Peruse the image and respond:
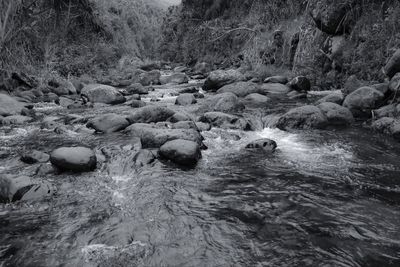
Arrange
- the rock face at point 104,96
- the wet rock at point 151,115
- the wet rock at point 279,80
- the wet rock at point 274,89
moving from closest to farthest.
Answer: the wet rock at point 151,115 → the rock face at point 104,96 → the wet rock at point 274,89 → the wet rock at point 279,80

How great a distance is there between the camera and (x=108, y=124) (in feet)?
29.6

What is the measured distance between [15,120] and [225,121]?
18.8ft

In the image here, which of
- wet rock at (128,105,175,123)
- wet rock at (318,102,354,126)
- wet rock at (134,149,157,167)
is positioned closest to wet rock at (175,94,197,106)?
wet rock at (128,105,175,123)

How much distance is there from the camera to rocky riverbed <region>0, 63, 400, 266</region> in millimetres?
3795

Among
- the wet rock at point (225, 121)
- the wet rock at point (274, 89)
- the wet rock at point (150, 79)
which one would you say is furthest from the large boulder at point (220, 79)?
the wet rock at point (225, 121)

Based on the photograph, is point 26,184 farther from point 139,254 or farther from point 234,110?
point 234,110

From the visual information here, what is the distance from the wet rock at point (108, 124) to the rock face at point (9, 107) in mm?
3179

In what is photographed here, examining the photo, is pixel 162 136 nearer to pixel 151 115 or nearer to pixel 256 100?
pixel 151 115

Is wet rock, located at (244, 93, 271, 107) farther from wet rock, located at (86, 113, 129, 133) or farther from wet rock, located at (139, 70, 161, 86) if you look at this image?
wet rock, located at (139, 70, 161, 86)

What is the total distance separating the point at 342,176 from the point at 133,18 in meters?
43.1

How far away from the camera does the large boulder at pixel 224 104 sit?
11117 millimetres

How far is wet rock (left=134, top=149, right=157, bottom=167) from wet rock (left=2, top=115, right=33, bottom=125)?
4973mm

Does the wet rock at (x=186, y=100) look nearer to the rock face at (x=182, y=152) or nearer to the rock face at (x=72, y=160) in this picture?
the rock face at (x=182, y=152)

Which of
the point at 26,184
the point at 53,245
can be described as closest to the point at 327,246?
the point at 53,245
